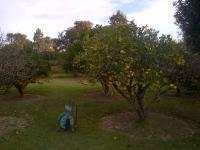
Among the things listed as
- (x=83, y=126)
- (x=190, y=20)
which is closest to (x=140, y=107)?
(x=83, y=126)

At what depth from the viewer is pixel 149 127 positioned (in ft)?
43.1

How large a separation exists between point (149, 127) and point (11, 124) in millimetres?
5380

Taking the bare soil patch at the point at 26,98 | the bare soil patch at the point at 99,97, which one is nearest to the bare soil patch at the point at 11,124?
the bare soil patch at the point at 26,98

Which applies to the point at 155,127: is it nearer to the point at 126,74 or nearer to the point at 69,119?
the point at 126,74

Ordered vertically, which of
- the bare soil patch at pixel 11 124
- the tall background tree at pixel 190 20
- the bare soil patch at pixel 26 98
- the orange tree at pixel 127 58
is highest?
the tall background tree at pixel 190 20

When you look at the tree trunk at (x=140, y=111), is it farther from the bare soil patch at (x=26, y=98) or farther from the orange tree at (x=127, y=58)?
the bare soil patch at (x=26, y=98)

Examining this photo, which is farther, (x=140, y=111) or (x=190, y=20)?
(x=140, y=111)

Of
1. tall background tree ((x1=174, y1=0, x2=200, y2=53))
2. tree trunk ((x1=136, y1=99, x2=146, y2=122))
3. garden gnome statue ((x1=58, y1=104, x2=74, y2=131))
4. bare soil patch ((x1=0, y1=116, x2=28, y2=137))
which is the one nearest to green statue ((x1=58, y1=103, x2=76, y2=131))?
garden gnome statue ((x1=58, y1=104, x2=74, y2=131))

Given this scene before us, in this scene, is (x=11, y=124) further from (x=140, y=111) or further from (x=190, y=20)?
(x=190, y=20)

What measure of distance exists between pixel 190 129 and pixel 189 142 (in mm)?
1737

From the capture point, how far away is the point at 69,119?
41.1 ft

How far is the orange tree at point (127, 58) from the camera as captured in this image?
40.4ft

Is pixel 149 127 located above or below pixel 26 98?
below

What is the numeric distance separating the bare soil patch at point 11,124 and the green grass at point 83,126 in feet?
0.94
